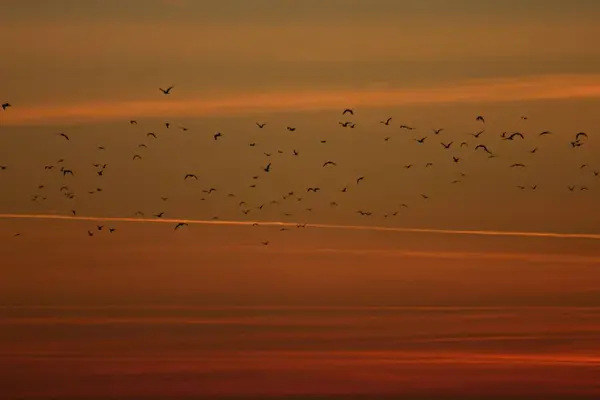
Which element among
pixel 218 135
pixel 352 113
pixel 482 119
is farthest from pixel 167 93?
pixel 482 119

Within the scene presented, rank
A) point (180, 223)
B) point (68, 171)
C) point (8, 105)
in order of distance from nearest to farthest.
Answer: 1. point (8, 105)
2. point (68, 171)
3. point (180, 223)

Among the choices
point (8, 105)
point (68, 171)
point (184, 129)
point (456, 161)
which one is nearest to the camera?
point (184, 129)

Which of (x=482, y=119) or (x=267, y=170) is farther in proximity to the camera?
(x=267, y=170)

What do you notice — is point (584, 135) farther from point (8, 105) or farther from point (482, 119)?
point (8, 105)

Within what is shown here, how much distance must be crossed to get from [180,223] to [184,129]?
40953 millimetres

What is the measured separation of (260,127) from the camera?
102500 mm

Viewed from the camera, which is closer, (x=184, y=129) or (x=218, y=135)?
(x=184, y=129)

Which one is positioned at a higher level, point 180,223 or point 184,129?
point 184,129

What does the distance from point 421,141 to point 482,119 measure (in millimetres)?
7499

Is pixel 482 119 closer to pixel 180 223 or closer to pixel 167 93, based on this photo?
pixel 167 93

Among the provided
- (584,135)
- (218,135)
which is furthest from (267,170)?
(584,135)

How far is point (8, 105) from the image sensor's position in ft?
324

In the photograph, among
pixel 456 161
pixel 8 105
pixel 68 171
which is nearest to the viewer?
pixel 8 105

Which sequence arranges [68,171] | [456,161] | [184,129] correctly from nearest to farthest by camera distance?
[184,129] < [456,161] < [68,171]
